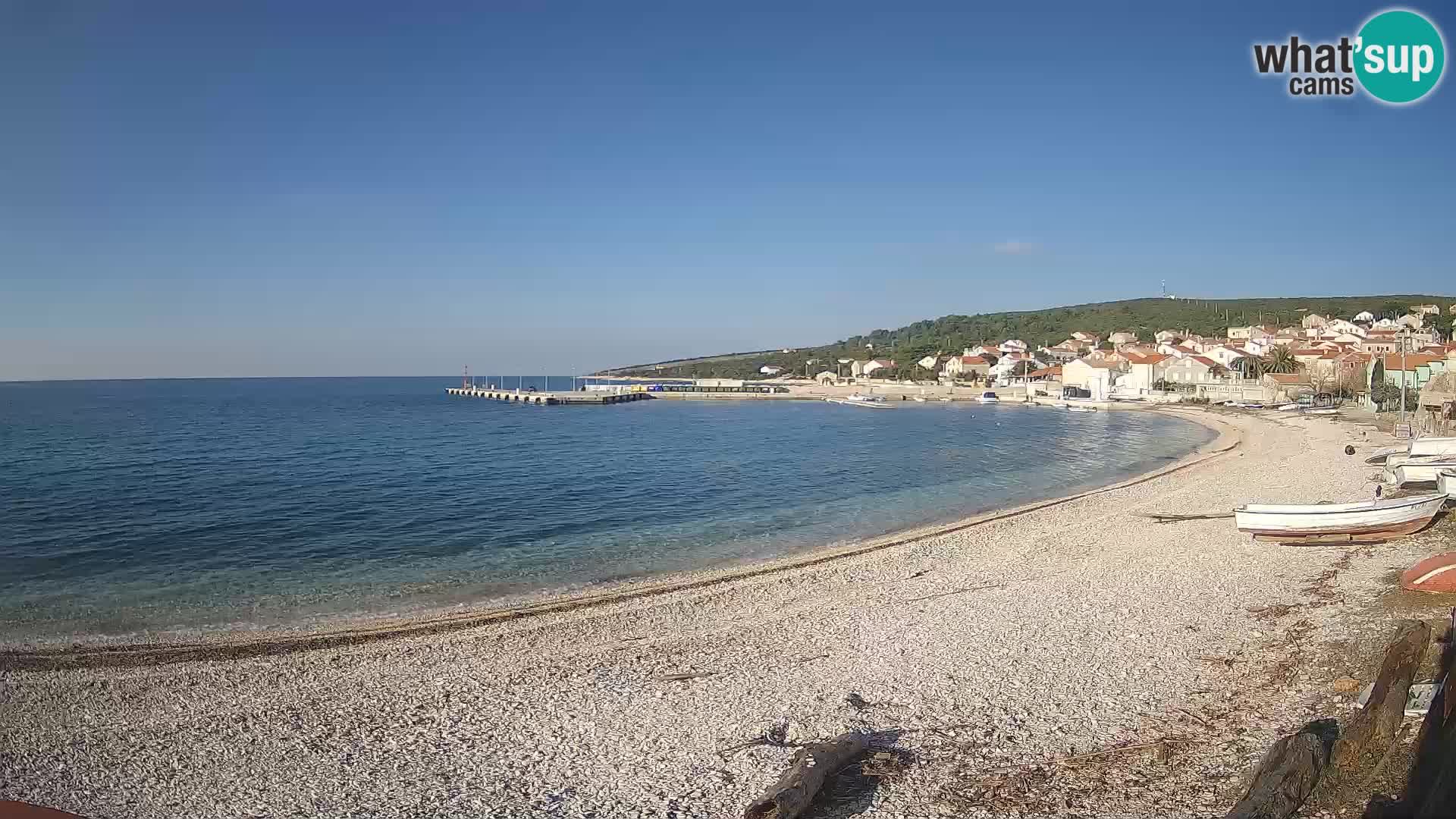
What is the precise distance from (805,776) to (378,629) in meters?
8.37

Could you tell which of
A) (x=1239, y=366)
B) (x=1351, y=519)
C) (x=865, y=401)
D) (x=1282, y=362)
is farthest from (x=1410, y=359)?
(x=1351, y=519)

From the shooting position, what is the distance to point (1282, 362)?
76.7 metres

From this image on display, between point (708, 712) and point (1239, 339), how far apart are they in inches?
4913

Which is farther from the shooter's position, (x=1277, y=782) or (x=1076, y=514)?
(x=1076, y=514)

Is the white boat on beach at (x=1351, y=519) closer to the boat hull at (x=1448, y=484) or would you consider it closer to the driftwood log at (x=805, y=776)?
the boat hull at (x=1448, y=484)

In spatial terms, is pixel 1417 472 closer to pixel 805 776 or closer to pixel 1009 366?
pixel 805 776

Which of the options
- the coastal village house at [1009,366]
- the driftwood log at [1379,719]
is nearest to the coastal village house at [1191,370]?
the coastal village house at [1009,366]

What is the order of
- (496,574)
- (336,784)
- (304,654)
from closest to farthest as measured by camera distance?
(336,784), (304,654), (496,574)

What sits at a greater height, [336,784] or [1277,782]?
[1277,782]

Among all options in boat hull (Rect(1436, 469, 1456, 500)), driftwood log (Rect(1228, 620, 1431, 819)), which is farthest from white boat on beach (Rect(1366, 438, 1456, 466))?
driftwood log (Rect(1228, 620, 1431, 819))

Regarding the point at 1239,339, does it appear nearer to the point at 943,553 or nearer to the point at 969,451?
the point at 969,451

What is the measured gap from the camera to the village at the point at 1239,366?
6089 centimetres

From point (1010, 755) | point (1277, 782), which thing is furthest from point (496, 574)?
point (1277, 782)

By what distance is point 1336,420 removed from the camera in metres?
46.7
